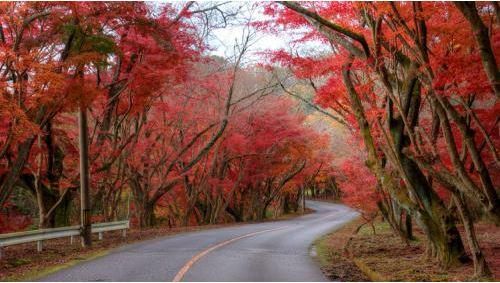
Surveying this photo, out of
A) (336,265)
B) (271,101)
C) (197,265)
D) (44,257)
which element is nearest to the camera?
(197,265)

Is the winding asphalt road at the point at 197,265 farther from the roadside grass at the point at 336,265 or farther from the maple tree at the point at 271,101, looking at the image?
the maple tree at the point at 271,101

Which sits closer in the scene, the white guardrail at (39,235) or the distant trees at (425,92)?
the distant trees at (425,92)

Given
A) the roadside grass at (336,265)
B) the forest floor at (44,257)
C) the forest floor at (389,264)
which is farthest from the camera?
the forest floor at (44,257)

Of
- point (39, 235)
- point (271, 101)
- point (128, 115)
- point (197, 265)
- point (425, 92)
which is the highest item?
point (271, 101)

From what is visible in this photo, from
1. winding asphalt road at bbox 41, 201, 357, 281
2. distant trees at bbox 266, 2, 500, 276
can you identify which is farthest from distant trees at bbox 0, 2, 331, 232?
distant trees at bbox 266, 2, 500, 276

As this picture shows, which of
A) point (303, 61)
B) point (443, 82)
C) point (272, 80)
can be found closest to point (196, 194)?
A: point (272, 80)

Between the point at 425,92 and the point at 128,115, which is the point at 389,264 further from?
the point at 128,115

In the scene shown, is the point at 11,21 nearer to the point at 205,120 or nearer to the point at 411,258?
the point at 411,258

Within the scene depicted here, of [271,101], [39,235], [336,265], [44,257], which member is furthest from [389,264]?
[271,101]

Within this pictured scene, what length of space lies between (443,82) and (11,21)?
10852 mm

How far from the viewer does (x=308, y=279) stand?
9.34m

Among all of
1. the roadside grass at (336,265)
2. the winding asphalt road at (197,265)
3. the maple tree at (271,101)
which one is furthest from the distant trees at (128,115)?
the roadside grass at (336,265)

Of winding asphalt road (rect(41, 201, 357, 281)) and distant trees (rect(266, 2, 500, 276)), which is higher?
distant trees (rect(266, 2, 500, 276))

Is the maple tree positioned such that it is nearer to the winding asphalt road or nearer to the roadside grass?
the roadside grass
